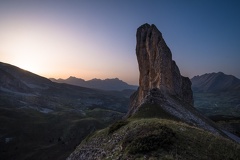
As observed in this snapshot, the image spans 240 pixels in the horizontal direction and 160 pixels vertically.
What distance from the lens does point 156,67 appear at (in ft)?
344

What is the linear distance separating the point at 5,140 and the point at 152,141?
4447 inches

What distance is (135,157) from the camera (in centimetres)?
2356

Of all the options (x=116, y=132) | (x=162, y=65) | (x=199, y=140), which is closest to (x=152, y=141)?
(x=199, y=140)

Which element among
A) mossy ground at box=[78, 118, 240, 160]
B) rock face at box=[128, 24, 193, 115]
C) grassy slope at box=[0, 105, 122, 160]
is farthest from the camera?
grassy slope at box=[0, 105, 122, 160]

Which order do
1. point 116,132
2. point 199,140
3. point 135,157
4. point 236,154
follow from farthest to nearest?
point 116,132 → point 199,140 → point 236,154 → point 135,157

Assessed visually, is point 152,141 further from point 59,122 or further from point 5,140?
point 59,122

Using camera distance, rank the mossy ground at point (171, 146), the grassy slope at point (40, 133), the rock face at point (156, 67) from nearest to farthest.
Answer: the mossy ground at point (171, 146), the rock face at point (156, 67), the grassy slope at point (40, 133)

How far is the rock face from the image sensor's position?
96994 mm

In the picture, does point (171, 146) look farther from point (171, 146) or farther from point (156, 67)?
point (156, 67)

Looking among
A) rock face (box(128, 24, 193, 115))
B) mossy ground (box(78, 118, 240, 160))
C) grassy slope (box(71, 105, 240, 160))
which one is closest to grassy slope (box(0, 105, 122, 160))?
rock face (box(128, 24, 193, 115))

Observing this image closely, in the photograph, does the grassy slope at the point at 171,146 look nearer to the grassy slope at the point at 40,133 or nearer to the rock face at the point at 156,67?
the rock face at the point at 156,67

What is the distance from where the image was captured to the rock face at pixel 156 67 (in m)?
97.0

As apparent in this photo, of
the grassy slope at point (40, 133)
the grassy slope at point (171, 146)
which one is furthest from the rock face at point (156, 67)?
the grassy slope at point (171, 146)

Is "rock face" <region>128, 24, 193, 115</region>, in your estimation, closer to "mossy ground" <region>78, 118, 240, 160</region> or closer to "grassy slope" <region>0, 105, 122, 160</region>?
"grassy slope" <region>0, 105, 122, 160</region>
